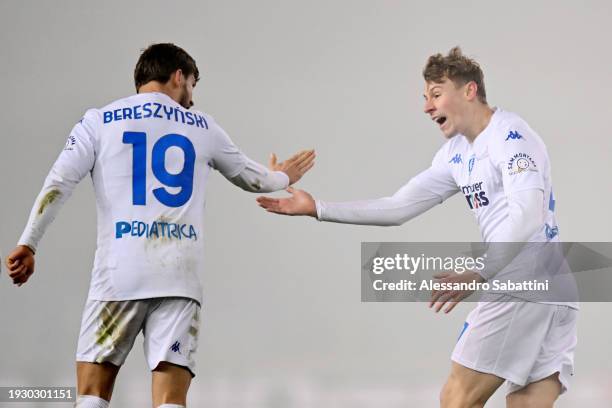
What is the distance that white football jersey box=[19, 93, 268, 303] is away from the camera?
3.35m

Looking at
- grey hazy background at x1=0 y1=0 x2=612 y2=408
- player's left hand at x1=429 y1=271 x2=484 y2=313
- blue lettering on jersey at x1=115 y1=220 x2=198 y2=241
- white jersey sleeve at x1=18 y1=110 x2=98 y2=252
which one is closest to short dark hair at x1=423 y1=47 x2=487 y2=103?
player's left hand at x1=429 y1=271 x2=484 y2=313

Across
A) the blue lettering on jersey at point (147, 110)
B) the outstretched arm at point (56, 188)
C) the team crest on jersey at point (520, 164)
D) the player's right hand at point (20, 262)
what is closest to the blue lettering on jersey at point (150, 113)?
Result: the blue lettering on jersey at point (147, 110)

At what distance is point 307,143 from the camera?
7.45 meters

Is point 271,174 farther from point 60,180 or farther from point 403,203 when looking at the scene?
point 60,180

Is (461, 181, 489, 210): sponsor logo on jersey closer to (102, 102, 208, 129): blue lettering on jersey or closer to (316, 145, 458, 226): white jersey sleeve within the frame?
(316, 145, 458, 226): white jersey sleeve

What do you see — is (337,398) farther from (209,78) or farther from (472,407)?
(472,407)

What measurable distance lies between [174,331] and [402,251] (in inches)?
152

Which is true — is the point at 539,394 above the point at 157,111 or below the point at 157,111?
below

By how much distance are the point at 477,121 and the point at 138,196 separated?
1.39 meters

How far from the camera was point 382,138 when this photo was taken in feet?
24.6

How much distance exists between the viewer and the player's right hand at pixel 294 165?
13.6ft

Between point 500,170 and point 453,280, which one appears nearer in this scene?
point 453,280

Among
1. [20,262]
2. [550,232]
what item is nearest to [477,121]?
[550,232]

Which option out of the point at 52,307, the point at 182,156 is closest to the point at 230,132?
the point at 52,307
